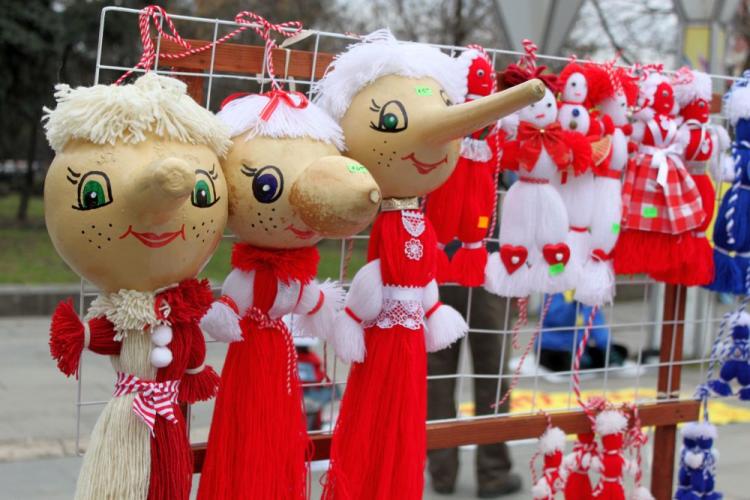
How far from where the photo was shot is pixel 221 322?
6.92 feet

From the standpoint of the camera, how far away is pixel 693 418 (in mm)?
3088

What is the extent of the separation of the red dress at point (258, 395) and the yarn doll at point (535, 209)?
2.28ft

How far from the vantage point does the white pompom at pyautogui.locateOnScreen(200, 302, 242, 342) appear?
6.92ft

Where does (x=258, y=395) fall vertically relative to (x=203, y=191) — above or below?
below

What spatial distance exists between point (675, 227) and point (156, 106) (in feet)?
5.28

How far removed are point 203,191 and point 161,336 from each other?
31cm

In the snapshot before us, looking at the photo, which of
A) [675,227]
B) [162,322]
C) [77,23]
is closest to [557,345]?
[675,227]

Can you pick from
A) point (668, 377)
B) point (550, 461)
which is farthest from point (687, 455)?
point (550, 461)

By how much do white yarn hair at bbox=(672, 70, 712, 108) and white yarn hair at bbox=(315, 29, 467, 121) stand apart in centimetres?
88

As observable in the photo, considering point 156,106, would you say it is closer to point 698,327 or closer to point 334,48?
point 698,327

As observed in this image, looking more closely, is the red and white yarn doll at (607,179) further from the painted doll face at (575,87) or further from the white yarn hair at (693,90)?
the white yarn hair at (693,90)

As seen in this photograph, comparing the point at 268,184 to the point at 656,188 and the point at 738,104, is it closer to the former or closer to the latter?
the point at 656,188

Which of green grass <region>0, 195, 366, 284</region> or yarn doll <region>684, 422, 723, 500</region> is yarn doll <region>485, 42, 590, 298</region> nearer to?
yarn doll <region>684, 422, 723, 500</region>

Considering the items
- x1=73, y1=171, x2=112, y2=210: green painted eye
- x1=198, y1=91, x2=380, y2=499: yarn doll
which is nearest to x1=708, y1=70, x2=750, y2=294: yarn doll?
x1=198, y1=91, x2=380, y2=499: yarn doll
